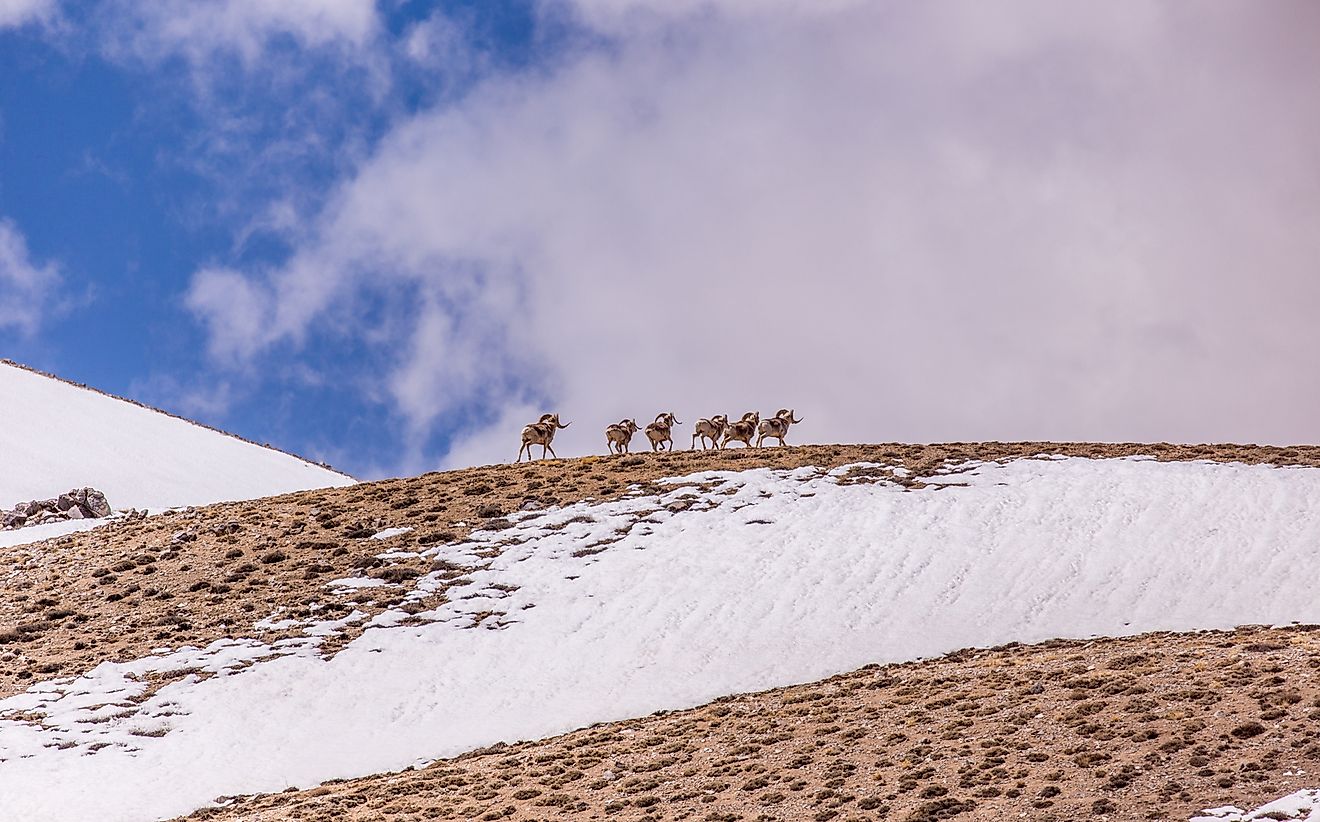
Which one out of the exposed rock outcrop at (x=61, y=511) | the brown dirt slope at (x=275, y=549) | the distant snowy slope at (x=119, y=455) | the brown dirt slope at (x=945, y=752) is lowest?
the brown dirt slope at (x=945, y=752)

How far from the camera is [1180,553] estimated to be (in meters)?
28.7

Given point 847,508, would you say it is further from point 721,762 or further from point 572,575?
point 721,762

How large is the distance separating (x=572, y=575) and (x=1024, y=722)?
13.8m

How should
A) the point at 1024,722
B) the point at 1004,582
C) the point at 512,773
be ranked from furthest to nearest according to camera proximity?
the point at 1004,582 < the point at 512,773 < the point at 1024,722

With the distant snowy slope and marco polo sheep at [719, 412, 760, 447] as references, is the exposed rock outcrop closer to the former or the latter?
the distant snowy slope

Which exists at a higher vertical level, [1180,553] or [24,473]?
[24,473]

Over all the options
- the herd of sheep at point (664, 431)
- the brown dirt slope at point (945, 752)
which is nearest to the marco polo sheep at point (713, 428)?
the herd of sheep at point (664, 431)

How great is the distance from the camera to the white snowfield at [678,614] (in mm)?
23031

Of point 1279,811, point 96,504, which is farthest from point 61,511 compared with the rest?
point 1279,811

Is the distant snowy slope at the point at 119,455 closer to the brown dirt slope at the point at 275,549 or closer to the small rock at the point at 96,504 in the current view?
the small rock at the point at 96,504

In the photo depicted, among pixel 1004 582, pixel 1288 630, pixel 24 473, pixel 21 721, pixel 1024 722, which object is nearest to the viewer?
pixel 1024 722

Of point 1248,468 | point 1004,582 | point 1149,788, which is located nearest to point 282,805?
point 1149,788

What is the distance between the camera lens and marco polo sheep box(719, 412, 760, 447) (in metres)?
39.8

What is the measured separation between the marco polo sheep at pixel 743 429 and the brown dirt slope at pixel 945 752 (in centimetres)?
1683
